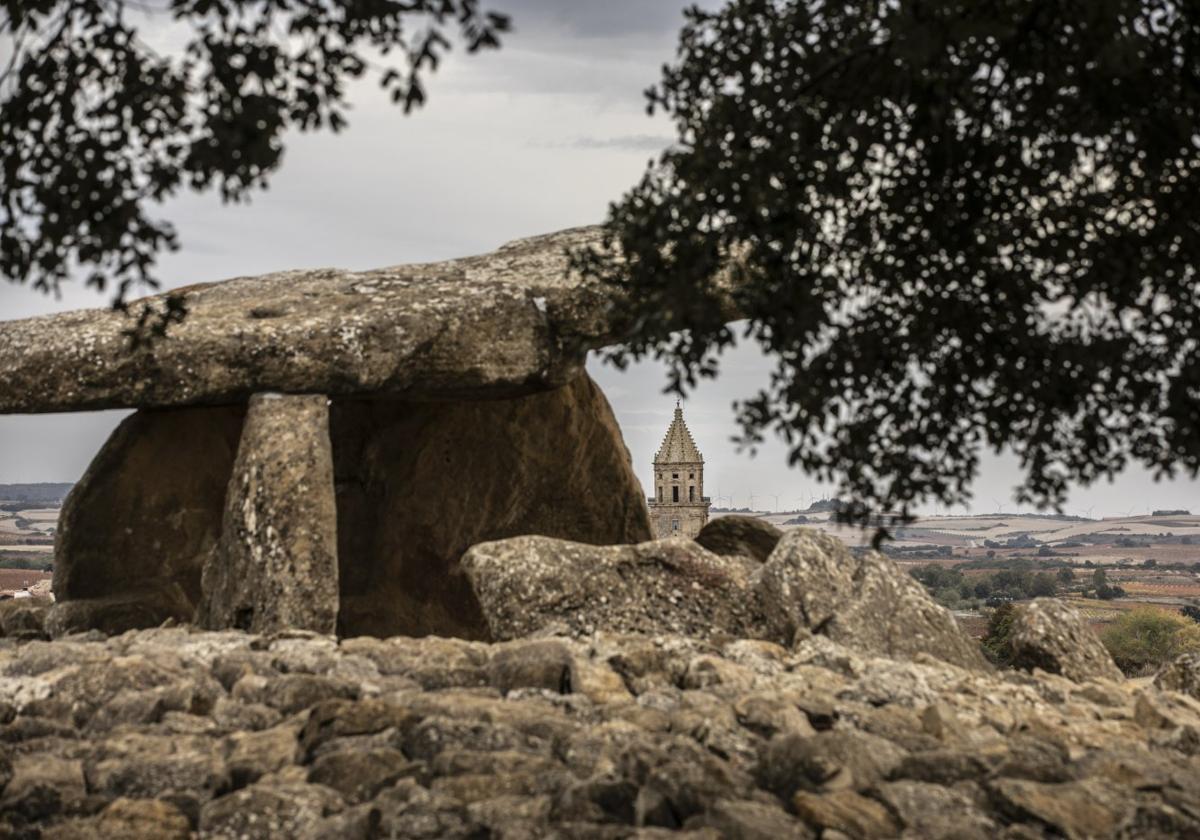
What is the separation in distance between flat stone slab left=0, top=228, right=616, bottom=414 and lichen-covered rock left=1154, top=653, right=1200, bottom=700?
251 inches

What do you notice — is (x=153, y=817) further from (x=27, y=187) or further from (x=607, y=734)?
(x=27, y=187)

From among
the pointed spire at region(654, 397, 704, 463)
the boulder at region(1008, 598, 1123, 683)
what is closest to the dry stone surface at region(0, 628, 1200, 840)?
the boulder at region(1008, 598, 1123, 683)

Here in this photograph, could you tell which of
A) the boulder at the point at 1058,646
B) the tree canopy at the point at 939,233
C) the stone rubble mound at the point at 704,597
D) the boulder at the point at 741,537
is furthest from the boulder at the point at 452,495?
the tree canopy at the point at 939,233

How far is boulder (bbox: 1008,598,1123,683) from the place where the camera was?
1290 cm

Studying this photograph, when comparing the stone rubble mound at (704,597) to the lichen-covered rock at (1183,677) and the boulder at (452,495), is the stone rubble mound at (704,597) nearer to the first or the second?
the lichen-covered rock at (1183,677)

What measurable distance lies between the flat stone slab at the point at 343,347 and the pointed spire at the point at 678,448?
31.7 meters

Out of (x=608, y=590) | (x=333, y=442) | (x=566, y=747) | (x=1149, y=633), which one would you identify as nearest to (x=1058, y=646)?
(x=608, y=590)

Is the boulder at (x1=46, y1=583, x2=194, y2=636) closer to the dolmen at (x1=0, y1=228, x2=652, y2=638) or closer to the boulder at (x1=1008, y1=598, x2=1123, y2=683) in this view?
the dolmen at (x1=0, y1=228, x2=652, y2=638)

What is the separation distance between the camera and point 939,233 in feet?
28.0

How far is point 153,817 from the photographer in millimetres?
7422

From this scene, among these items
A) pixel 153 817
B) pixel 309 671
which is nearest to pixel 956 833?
pixel 153 817

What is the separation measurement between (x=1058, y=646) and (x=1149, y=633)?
35898mm

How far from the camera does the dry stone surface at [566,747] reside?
7.32m

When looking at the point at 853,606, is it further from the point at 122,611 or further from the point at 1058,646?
the point at 122,611
